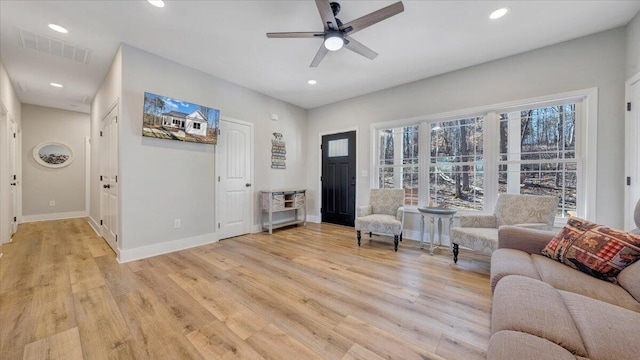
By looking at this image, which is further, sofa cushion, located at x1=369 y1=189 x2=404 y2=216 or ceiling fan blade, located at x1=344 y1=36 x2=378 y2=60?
sofa cushion, located at x1=369 y1=189 x2=404 y2=216

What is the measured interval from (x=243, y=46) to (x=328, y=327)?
3.19 meters

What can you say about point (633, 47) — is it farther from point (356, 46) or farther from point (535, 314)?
point (535, 314)

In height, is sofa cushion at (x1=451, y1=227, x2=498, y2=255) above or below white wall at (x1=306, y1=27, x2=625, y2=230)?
below

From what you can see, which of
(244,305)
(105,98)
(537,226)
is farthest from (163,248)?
(537,226)

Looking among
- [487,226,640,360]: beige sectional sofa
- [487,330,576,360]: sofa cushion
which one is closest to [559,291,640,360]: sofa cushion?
[487,226,640,360]: beige sectional sofa

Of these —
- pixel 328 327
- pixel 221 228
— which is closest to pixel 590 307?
pixel 328 327

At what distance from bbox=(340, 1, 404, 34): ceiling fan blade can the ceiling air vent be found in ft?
11.4

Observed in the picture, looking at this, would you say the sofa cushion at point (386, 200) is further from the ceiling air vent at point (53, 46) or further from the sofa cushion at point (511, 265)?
the ceiling air vent at point (53, 46)

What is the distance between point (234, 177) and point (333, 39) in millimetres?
2796

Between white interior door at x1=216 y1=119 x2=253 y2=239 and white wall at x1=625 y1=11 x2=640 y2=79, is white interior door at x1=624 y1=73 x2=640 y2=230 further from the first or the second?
white interior door at x1=216 y1=119 x2=253 y2=239

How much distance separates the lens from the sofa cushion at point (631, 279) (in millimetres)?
1227

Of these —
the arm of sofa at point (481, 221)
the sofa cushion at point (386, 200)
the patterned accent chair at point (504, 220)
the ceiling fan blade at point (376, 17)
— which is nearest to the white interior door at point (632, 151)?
the patterned accent chair at point (504, 220)

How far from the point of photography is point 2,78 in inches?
131

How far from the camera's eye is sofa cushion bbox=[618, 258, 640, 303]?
4.03 feet
